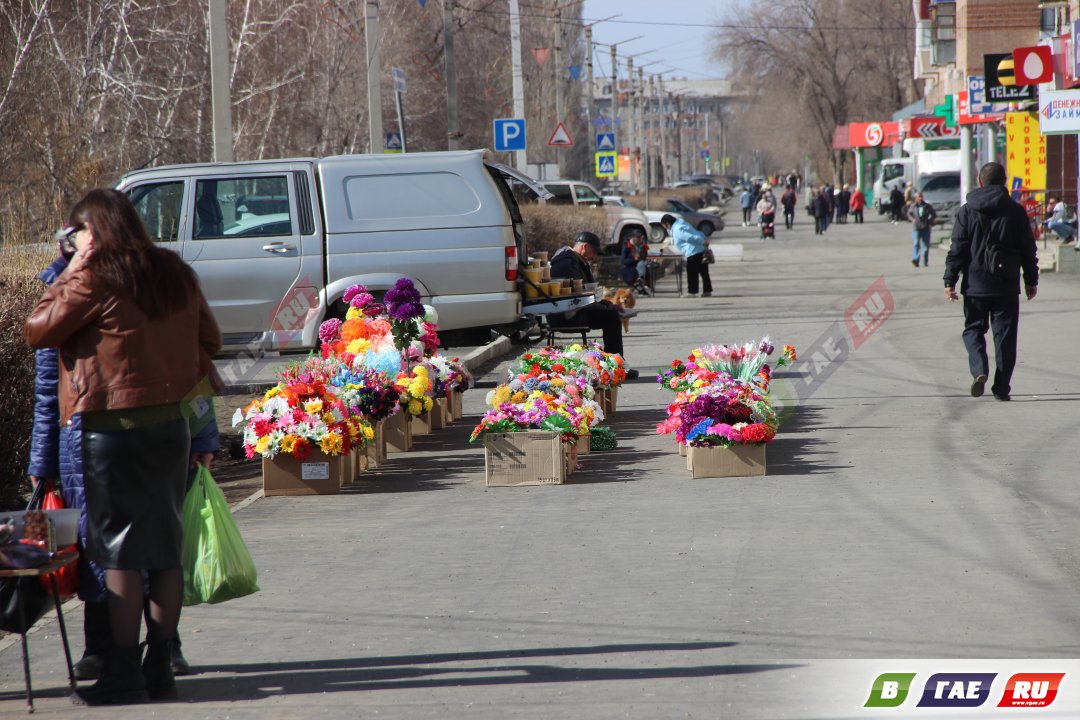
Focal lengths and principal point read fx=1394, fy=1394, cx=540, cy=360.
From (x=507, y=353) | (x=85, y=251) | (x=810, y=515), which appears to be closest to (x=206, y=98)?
(x=507, y=353)

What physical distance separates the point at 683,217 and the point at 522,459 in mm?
40936

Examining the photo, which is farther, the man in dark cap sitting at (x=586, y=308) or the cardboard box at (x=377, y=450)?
the man in dark cap sitting at (x=586, y=308)

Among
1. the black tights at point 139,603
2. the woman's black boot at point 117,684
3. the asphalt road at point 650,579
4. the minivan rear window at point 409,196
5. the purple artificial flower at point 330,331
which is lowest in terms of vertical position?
the asphalt road at point 650,579

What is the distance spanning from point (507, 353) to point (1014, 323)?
7.78 meters

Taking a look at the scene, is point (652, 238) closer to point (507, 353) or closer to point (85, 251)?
point (507, 353)

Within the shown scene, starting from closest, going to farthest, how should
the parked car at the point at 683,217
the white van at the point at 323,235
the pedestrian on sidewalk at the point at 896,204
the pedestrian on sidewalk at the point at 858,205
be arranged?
the white van at the point at 323,235, the parked car at the point at 683,217, the pedestrian on sidewalk at the point at 896,204, the pedestrian on sidewalk at the point at 858,205

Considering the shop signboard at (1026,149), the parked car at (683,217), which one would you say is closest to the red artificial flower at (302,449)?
the shop signboard at (1026,149)

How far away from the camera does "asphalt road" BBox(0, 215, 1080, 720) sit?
16.4ft

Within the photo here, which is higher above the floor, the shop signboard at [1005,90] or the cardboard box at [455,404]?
the shop signboard at [1005,90]

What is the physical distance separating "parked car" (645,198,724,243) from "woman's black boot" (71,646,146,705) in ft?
129

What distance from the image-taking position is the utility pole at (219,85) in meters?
15.9

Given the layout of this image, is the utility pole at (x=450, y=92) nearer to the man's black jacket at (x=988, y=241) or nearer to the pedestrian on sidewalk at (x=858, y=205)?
the man's black jacket at (x=988, y=241)

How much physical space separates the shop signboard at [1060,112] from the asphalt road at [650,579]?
48.9ft

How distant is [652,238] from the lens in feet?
144
